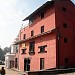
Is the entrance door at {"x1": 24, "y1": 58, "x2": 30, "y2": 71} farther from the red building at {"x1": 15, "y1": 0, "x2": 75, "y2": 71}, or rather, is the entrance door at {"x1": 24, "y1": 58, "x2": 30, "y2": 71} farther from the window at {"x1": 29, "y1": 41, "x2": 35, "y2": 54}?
the window at {"x1": 29, "y1": 41, "x2": 35, "y2": 54}

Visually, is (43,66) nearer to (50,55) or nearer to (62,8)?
(50,55)

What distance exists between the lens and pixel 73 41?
3241cm

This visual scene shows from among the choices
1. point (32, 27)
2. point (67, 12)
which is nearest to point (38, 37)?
point (32, 27)

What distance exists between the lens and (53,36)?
30.5m

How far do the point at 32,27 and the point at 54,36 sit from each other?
906 centimetres

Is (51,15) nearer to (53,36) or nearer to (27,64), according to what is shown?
(53,36)

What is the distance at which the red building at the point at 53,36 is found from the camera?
98.9 ft

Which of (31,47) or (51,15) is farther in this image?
(31,47)

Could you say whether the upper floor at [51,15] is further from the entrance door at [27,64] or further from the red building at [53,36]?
the entrance door at [27,64]

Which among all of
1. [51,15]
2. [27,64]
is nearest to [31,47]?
[27,64]

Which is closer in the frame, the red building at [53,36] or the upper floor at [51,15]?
the red building at [53,36]

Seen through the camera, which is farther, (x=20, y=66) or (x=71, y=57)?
(x=20, y=66)

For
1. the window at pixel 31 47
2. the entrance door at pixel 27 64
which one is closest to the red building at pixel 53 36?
the window at pixel 31 47

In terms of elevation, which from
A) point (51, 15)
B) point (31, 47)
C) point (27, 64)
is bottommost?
point (27, 64)
